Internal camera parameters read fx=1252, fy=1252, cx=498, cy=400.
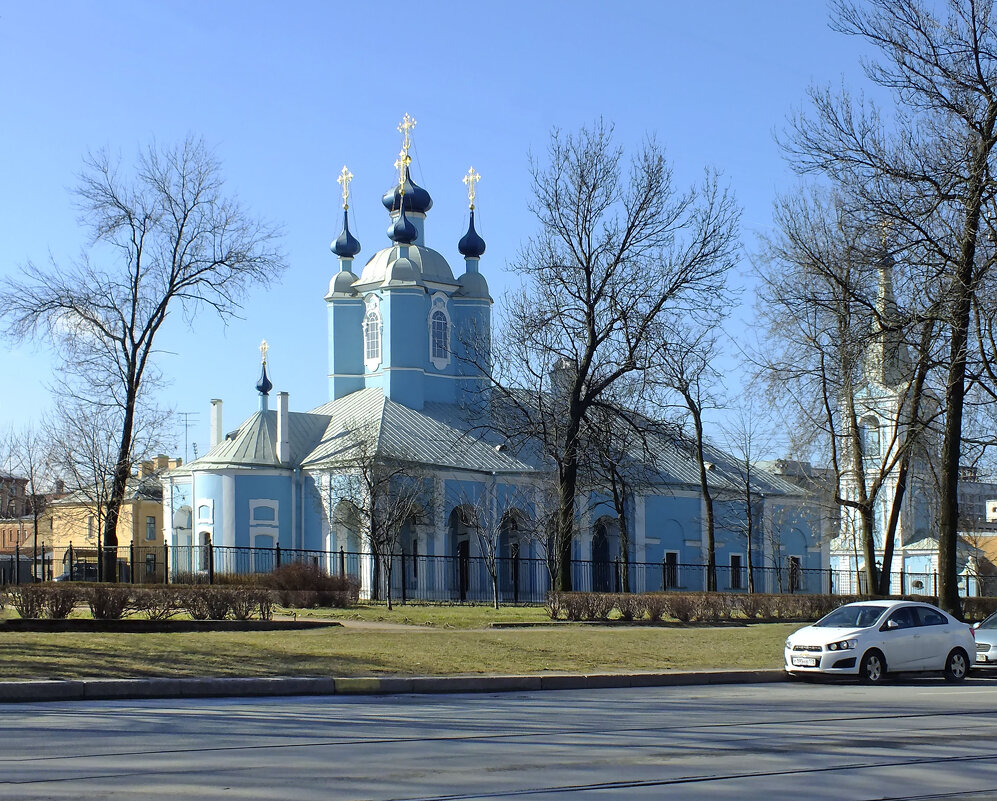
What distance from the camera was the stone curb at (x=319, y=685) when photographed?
13.7 metres

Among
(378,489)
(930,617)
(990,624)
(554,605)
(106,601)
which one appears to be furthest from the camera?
(378,489)

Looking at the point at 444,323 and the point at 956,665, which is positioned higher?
the point at 444,323

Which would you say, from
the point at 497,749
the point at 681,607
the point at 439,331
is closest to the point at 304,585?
the point at 681,607

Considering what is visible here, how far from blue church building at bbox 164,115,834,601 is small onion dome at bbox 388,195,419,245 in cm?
10

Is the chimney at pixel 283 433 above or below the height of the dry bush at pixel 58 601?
above

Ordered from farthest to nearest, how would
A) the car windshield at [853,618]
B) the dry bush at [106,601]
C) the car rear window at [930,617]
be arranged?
the dry bush at [106,601] < the car rear window at [930,617] < the car windshield at [853,618]

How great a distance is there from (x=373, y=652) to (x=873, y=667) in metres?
7.29

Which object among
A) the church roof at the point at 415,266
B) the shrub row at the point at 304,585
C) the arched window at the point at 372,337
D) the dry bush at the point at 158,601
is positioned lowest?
the shrub row at the point at 304,585

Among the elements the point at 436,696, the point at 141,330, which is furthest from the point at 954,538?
the point at 141,330

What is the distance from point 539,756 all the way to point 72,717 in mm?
4892

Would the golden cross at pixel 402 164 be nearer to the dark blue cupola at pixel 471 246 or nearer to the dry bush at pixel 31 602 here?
the dark blue cupola at pixel 471 246

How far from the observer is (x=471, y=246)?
202 feet

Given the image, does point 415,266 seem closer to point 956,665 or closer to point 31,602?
point 31,602

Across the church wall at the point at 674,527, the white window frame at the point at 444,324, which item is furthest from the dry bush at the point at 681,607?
the white window frame at the point at 444,324
